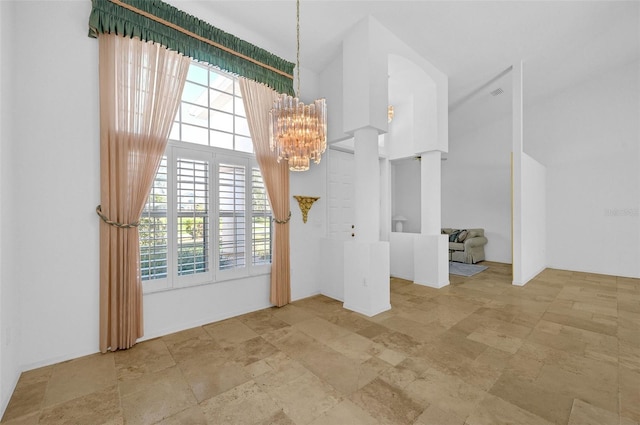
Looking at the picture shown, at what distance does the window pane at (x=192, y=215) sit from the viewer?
3.18 m

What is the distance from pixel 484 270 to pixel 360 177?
15.6 ft

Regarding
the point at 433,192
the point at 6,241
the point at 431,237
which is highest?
the point at 433,192

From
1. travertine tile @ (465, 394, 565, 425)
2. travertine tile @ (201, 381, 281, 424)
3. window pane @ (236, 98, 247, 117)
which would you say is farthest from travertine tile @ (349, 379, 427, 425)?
window pane @ (236, 98, 247, 117)

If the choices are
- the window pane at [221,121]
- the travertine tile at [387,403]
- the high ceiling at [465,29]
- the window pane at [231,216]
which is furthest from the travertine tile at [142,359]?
the high ceiling at [465,29]

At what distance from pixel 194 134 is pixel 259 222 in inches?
57.2

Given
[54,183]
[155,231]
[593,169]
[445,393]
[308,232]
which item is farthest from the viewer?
[593,169]

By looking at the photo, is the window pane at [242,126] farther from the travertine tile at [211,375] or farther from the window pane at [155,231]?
the travertine tile at [211,375]

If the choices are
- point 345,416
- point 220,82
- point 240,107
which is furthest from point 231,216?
point 345,416

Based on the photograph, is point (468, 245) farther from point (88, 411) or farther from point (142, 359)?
point (88, 411)

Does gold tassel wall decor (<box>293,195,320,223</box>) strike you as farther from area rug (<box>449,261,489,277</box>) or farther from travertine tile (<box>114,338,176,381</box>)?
area rug (<box>449,261,489,277</box>)

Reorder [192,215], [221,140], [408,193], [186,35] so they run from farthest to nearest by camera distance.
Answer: [408,193], [221,140], [192,215], [186,35]

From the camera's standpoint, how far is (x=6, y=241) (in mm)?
2059

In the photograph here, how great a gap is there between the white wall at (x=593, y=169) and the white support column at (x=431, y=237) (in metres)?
3.75

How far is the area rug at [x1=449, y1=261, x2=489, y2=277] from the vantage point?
19.8ft
